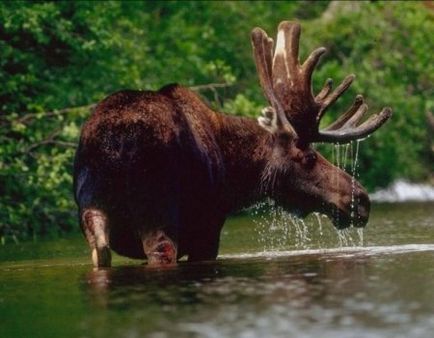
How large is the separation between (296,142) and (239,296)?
427 cm

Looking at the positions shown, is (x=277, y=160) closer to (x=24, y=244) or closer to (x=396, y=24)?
(x=24, y=244)

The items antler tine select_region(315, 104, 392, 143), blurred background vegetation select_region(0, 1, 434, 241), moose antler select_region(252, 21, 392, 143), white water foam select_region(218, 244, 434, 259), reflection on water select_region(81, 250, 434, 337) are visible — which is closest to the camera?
reflection on water select_region(81, 250, 434, 337)

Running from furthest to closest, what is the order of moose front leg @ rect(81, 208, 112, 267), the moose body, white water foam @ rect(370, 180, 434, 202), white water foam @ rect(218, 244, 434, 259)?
white water foam @ rect(370, 180, 434, 202) → white water foam @ rect(218, 244, 434, 259) → the moose body → moose front leg @ rect(81, 208, 112, 267)

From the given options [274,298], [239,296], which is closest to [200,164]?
[239,296]

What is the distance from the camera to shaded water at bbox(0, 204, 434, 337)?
24.5 feet

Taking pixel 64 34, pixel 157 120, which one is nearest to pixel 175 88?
pixel 157 120

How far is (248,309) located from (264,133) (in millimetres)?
4953

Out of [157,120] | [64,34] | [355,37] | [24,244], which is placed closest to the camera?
[157,120]

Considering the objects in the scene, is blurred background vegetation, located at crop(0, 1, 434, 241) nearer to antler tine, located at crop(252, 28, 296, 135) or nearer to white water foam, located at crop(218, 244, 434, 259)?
white water foam, located at crop(218, 244, 434, 259)

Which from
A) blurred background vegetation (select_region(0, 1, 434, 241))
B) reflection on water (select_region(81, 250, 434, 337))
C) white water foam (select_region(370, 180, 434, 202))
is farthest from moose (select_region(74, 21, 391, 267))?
white water foam (select_region(370, 180, 434, 202))

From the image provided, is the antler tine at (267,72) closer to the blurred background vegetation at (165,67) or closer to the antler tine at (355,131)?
the antler tine at (355,131)

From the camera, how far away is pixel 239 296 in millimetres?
8742

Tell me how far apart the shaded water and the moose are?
346 mm

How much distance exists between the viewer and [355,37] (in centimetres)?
3041
